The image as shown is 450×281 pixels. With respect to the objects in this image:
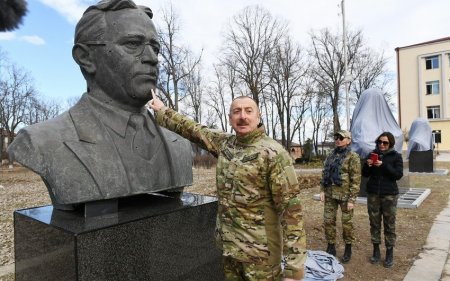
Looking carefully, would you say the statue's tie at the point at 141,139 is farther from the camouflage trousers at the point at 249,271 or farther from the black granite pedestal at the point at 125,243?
the camouflage trousers at the point at 249,271

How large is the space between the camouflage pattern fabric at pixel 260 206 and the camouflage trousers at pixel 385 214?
10.7 feet

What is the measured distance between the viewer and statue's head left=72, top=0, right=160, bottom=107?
2711 mm

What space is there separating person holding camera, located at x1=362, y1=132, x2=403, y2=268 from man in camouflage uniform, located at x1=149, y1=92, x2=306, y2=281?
325 centimetres

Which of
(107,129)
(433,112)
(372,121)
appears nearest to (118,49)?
(107,129)

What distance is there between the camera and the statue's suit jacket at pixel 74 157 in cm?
245

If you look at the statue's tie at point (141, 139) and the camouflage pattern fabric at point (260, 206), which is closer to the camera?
the camouflage pattern fabric at point (260, 206)

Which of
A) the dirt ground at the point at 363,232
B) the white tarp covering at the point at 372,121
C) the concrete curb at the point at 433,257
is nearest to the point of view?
the concrete curb at the point at 433,257

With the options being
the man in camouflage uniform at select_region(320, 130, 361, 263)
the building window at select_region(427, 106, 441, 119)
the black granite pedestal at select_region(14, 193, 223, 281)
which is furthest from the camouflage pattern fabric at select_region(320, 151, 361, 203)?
the building window at select_region(427, 106, 441, 119)

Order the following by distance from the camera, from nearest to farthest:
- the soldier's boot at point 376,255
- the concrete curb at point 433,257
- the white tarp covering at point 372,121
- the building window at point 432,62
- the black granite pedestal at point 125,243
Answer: the black granite pedestal at point 125,243
the concrete curb at point 433,257
the soldier's boot at point 376,255
the white tarp covering at point 372,121
the building window at point 432,62

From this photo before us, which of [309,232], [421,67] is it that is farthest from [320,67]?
[309,232]

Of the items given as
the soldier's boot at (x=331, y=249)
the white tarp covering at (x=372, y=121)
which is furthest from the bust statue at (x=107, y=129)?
the white tarp covering at (x=372, y=121)

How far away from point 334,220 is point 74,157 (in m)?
4.12

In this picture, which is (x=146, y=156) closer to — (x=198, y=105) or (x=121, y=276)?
(x=121, y=276)

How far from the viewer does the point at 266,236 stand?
231cm
